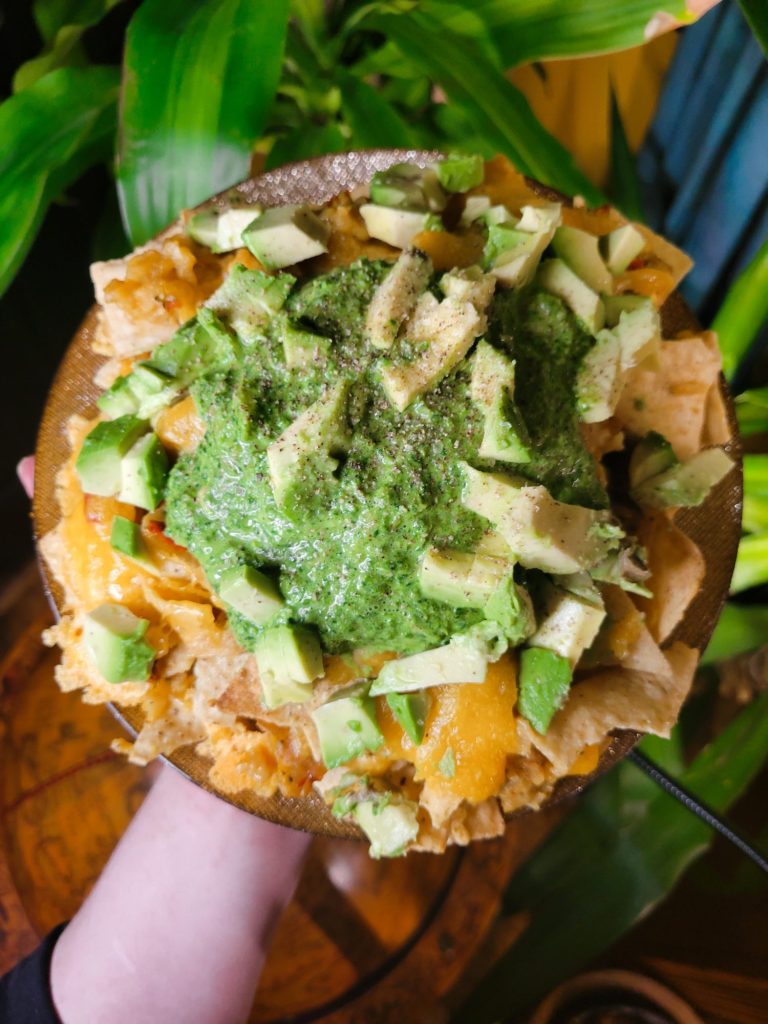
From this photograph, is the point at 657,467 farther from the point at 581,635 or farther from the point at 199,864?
the point at 199,864

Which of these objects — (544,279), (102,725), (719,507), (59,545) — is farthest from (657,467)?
(102,725)

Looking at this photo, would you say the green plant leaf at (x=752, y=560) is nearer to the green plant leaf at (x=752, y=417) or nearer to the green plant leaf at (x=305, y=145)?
the green plant leaf at (x=752, y=417)

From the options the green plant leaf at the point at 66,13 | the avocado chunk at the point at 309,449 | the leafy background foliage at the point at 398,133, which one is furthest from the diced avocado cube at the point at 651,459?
the green plant leaf at the point at 66,13

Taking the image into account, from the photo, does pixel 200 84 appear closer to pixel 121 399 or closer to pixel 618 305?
pixel 121 399

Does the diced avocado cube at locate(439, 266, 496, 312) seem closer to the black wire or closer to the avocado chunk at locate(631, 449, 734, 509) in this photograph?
the avocado chunk at locate(631, 449, 734, 509)

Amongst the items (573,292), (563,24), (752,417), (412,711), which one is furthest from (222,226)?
(752,417)

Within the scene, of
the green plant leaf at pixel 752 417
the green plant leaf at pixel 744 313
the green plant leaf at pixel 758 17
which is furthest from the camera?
the green plant leaf at pixel 752 417
